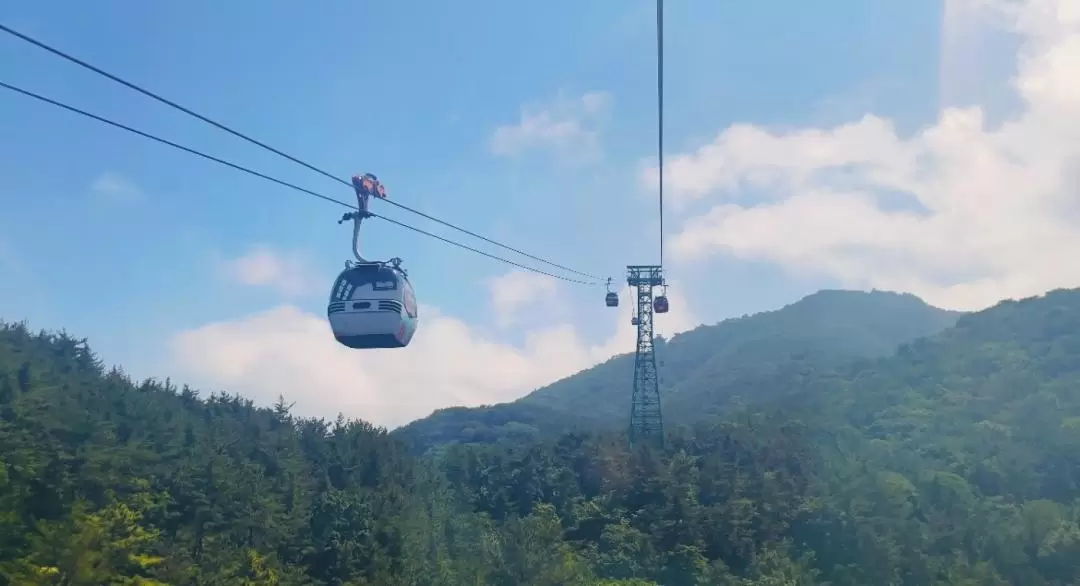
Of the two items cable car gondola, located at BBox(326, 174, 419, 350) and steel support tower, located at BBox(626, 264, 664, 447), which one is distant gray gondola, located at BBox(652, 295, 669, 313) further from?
cable car gondola, located at BBox(326, 174, 419, 350)

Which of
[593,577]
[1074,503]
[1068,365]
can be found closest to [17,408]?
[593,577]

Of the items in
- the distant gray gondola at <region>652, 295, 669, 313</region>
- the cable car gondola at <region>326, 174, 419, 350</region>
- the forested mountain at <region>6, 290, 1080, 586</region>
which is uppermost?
the distant gray gondola at <region>652, 295, 669, 313</region>

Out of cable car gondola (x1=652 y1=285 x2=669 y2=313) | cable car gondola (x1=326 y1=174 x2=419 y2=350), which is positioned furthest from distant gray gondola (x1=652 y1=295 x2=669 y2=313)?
cable car gondola (x1=326 y1=174 x2=419 y2=350)

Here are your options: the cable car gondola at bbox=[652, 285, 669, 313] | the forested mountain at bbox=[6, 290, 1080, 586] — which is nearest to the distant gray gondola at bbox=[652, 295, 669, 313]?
the cable car gondola at bbox=[652, 285, 669, 313]

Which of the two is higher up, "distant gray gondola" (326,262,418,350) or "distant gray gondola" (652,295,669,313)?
"distant gray gondola" (652,295,669,313)

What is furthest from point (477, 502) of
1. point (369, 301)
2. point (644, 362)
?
point (369, 301)

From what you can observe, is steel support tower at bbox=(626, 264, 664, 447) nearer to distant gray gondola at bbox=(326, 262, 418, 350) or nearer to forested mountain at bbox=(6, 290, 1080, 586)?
forested mountain at bbox=(6, 290, 1080, 586)

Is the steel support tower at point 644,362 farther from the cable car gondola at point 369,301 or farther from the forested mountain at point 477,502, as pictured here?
the cable car gondola at point 369,301

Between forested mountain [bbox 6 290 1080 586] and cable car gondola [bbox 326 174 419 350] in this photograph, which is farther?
forested mountain [bbox 6 290 1080 586]

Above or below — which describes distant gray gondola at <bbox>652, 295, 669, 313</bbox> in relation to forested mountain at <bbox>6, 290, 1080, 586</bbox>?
above

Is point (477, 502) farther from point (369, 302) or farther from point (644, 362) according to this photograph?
point (369, 302)
